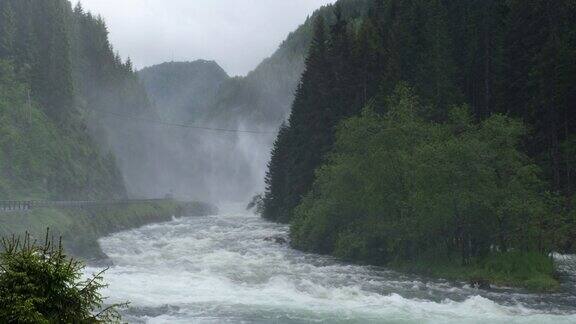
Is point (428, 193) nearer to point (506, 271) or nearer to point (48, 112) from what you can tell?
point (506, 271)

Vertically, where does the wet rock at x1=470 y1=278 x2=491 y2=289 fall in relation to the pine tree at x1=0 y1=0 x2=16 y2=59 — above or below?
below

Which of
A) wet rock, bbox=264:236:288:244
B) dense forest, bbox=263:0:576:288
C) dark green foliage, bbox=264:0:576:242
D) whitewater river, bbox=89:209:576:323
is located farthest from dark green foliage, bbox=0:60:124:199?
whitewater river, bbox=89:209:576:323

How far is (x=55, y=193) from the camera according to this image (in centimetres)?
7144

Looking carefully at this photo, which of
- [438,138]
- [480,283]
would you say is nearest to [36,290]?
[480,283]

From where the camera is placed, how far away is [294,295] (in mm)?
26156

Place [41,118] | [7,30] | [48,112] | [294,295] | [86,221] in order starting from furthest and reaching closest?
1. [48,112]
2. [7,30]
3. [41,118]
4. [86,221]
5. [294,295]

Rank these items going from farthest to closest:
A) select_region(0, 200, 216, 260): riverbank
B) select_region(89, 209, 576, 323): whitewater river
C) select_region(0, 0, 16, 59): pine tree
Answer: select_region(0, 0, 16, 59): pine tree, select_region(0, 200, 216, 260): riverbank, select_region(89, 209, 576, 323): whitewater river

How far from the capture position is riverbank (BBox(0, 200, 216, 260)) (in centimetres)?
4262

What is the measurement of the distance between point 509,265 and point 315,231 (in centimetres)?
1552

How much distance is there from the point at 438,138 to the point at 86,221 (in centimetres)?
3458

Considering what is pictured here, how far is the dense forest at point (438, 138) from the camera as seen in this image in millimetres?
32969

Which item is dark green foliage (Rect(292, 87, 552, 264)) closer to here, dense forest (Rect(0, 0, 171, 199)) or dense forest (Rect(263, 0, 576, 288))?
dense forest (Rect(263, 0, 576, 288))

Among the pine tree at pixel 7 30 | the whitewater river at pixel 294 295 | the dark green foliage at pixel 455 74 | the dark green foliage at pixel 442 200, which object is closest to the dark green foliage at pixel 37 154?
the pine tree at pixel 7 30

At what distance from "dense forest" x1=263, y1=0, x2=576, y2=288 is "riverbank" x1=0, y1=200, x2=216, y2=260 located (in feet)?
49.9
